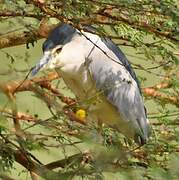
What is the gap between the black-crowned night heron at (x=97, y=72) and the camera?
3.74 ft

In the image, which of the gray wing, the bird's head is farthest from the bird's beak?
the gray wing

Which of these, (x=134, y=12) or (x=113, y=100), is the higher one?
(x=134, y=12)

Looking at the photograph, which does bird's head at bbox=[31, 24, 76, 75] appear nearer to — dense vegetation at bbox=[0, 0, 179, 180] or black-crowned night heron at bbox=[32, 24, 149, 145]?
black-crowned night heron at bbox=[32, 24, 149, 145]

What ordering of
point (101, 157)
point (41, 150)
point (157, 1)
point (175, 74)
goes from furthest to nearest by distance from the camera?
point (175, 74), point (157, 1), point (41, 150), point (101, 157)

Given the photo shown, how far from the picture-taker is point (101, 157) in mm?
458

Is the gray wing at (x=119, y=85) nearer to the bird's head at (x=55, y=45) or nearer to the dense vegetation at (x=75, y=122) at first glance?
the bird's head at (x=55, y=45)

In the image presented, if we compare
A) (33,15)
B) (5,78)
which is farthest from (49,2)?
(5,78)

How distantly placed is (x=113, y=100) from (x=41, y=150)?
2.26 feet

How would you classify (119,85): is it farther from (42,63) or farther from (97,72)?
(42,63)

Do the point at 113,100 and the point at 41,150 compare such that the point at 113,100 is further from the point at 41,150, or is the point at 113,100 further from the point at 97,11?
the point at 41,150

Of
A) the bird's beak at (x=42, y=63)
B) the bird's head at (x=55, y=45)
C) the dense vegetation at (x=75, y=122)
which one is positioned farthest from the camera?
the bird's head at (x=55, y=45)

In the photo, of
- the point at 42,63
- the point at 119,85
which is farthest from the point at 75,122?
the point at 119,85

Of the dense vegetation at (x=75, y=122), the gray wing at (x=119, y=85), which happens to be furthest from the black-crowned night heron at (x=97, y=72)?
the dense vegetation at (x=75, y=122)

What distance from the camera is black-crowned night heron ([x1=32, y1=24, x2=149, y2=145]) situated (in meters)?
1.14
